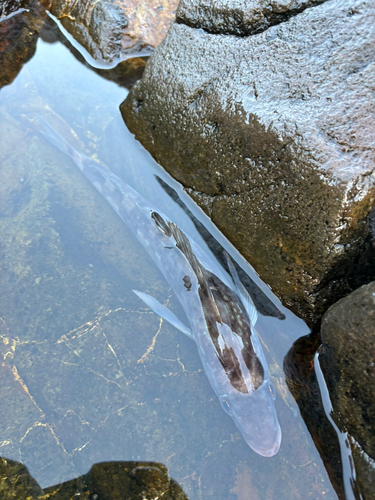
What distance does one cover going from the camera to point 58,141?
4820 mm

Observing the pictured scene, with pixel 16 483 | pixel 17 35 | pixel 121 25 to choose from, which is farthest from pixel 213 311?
pixel 17 35

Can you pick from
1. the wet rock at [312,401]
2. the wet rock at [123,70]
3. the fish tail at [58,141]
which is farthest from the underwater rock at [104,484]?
the wet rock at [123,70]

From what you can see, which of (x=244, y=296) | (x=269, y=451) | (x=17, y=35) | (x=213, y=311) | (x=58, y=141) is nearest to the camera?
(x=269, y=451)

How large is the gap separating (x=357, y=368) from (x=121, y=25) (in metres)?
5.25

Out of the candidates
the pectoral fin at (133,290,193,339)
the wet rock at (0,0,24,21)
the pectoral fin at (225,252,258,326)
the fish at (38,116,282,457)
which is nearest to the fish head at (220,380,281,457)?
the fish at (38,116,282,457)

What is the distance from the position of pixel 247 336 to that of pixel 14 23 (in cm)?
611

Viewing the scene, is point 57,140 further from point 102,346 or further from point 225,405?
point 225,405

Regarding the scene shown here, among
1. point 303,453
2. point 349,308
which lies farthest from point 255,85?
point 303,453

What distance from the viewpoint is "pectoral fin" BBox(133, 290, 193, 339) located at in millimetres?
3674

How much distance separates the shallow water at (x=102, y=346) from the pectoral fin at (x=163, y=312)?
0.08m

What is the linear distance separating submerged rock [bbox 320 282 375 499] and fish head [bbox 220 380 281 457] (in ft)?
1.76

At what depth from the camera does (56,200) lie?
14.7ft

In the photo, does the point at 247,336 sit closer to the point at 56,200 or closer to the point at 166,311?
the point at 166,311

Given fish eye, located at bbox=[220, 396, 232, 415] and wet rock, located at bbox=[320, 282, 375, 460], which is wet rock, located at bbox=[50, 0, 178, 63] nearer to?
wet rock, located at bbox=[320, 282, 375, 460]
